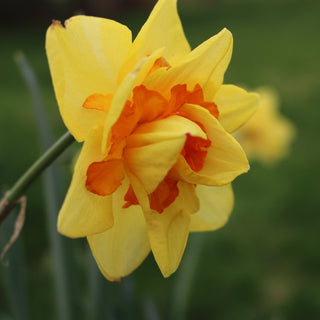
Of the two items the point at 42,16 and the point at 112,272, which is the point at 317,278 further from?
the point at 42,16

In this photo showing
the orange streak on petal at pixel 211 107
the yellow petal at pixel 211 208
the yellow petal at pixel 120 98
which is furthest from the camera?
the yellow petal at pixel 211 208

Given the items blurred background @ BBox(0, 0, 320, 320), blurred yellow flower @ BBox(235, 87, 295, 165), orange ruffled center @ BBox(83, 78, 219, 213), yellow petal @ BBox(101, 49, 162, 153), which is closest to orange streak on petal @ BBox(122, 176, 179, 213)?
orange ruffled center @ BBox(83, 78, 219, 213)

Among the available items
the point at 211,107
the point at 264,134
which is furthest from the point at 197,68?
the point at 264,134

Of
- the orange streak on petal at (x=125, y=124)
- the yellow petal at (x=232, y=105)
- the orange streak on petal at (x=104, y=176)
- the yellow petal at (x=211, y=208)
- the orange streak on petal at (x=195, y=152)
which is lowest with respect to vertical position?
the yellow petal at (x=211, y=208)

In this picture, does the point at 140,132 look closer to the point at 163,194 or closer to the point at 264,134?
the point at 163,194

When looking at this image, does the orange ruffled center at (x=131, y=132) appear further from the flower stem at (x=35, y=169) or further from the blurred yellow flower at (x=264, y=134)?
the blurred yellow flower at (x=264, y=134)

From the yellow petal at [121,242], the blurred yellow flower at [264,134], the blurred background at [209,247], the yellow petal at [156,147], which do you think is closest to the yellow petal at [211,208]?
the yellow petal at [121,242]

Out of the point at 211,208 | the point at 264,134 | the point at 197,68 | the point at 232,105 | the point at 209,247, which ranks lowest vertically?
the point at 209,247

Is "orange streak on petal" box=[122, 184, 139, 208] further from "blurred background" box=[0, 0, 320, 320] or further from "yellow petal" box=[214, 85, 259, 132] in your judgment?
"blurred background" box=[0, 0, 320, 320]
